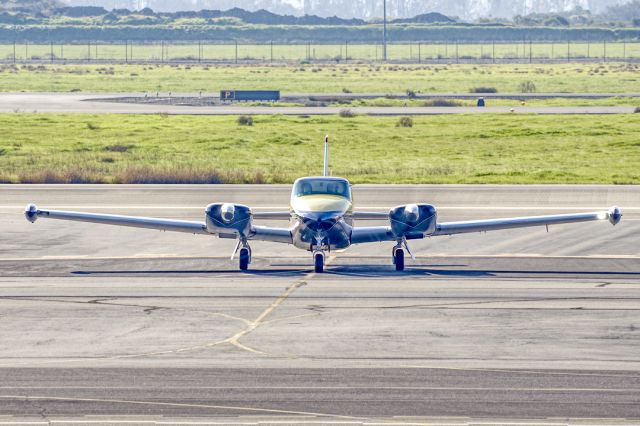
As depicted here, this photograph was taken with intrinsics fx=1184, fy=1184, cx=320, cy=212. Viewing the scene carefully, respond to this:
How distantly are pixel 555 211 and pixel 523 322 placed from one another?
69.3 ft

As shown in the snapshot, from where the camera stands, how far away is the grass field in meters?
144

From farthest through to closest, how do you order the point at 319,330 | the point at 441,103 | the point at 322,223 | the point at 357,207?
1. the point at 441,103
2. the point at 357,207
3. the point at 322,223
4. the point at 319,330

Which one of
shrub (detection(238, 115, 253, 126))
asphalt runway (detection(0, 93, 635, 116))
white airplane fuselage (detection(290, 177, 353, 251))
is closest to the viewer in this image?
white airplane fuselage (detection(290, 177, 353, 251))

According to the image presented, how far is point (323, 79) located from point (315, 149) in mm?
94564

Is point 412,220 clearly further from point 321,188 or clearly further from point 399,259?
point 321,188

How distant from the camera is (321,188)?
3512 cm

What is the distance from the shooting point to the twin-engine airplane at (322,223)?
33.5 m

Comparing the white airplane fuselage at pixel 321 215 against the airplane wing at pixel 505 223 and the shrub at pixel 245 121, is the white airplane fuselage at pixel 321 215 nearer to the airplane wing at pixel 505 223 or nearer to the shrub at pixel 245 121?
the airplane wing at pixel 505 223

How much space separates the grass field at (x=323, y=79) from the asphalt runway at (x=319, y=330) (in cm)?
10077

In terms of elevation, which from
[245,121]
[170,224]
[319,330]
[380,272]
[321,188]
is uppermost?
[245,121]

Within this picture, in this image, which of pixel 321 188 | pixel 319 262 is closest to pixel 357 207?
pixel 321 188

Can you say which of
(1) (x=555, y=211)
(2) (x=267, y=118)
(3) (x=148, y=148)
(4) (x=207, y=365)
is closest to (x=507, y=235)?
(1) (x=555, y=211)

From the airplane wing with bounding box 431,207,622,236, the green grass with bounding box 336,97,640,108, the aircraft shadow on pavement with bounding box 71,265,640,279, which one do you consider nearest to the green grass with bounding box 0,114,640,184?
the green grass with bounding box 336,97,640,108

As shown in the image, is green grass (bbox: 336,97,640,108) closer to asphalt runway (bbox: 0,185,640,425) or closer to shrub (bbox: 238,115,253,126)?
shrub (bbox: 238,115,253,126)
